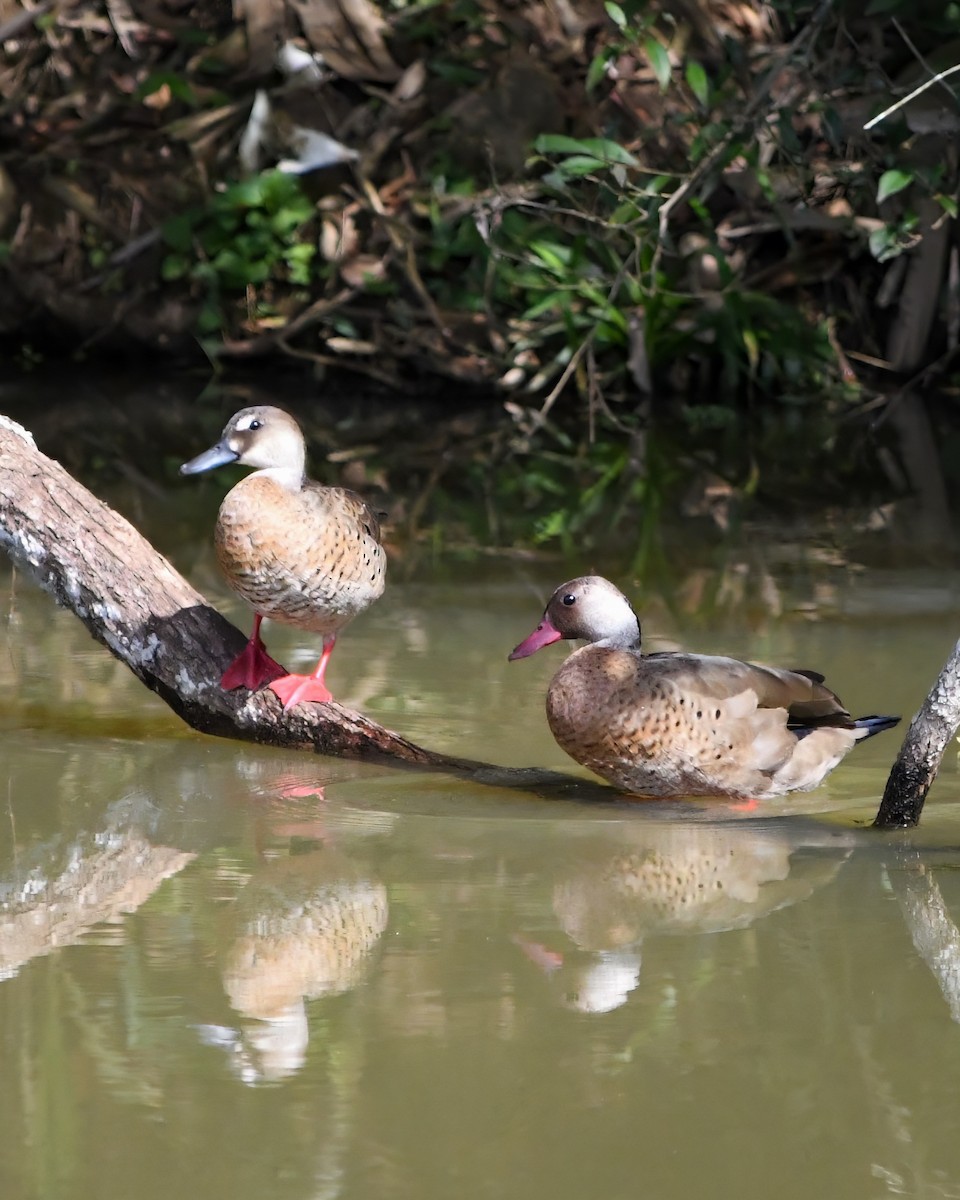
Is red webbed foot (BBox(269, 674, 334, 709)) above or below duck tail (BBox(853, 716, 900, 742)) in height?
above

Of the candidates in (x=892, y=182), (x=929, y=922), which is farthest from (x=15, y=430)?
(x=892, y=182)

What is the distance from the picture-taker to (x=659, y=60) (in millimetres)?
7430

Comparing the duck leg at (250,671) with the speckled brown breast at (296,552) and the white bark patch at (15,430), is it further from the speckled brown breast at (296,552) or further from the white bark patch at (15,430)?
the white bark patch at (15,430)

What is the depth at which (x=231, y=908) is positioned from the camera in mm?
3637

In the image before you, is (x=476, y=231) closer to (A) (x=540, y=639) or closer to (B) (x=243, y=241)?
(B) (x=243, y=241)

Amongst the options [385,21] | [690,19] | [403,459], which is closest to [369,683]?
[403,459]

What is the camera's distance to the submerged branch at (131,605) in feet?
16.0

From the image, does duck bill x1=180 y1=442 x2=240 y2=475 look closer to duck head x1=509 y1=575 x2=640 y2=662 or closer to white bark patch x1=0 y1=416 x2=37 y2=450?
white bark patch x1=0 y1=416 x2=37 y2=450

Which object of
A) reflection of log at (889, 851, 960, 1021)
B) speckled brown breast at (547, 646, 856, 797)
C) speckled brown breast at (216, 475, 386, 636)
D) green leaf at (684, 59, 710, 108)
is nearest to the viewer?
reflection of log at (889, 851, 960, 1021)

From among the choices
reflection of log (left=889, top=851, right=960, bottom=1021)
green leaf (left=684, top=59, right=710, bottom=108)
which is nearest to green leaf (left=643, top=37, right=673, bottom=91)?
green leaf (left=684, top=59, right=710, bottom=108)

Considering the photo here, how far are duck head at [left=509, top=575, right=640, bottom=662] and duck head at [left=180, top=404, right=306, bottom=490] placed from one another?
0.79 meters

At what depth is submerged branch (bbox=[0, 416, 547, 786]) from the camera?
487cm

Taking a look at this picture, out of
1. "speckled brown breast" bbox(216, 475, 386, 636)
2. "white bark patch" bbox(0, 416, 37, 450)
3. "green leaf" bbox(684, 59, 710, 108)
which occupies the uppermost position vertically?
"green leaf" bbox(684, 59, 710, 108)

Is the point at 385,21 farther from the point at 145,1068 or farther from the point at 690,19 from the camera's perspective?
the point at 145,1068
